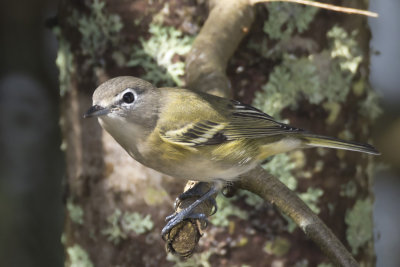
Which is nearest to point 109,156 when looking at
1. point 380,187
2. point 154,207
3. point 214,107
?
point 154,207

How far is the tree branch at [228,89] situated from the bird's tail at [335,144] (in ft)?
→ 1.27

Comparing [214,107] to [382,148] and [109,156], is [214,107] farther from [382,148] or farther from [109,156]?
[382,148]

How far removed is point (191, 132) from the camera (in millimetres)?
2893

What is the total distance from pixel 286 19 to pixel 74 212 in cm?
168

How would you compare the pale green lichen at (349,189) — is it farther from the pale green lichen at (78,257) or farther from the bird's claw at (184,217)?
the pale green lichen at (78,257)

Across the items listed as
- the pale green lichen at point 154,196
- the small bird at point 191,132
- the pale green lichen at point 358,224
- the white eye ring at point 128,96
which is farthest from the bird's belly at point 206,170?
the pale green lichen at point 358,224

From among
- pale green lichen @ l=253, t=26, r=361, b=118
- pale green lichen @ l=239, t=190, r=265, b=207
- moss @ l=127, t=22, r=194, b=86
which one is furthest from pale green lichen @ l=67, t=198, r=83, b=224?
pale green lichen @ l=253, t=26, r=361, b=118

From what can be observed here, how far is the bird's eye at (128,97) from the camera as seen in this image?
2663 mm

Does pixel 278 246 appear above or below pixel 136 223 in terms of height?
above

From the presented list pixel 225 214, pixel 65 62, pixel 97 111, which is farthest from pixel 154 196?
pixel 65 62

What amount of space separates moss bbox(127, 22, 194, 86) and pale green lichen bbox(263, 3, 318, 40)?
0.47 m

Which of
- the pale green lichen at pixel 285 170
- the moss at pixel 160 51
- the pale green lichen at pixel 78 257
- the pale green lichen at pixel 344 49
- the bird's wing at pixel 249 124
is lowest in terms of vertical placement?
the pale green lichen at pixel 78 257

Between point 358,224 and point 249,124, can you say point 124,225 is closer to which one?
point 249,124

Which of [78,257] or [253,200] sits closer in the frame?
[253,200]
